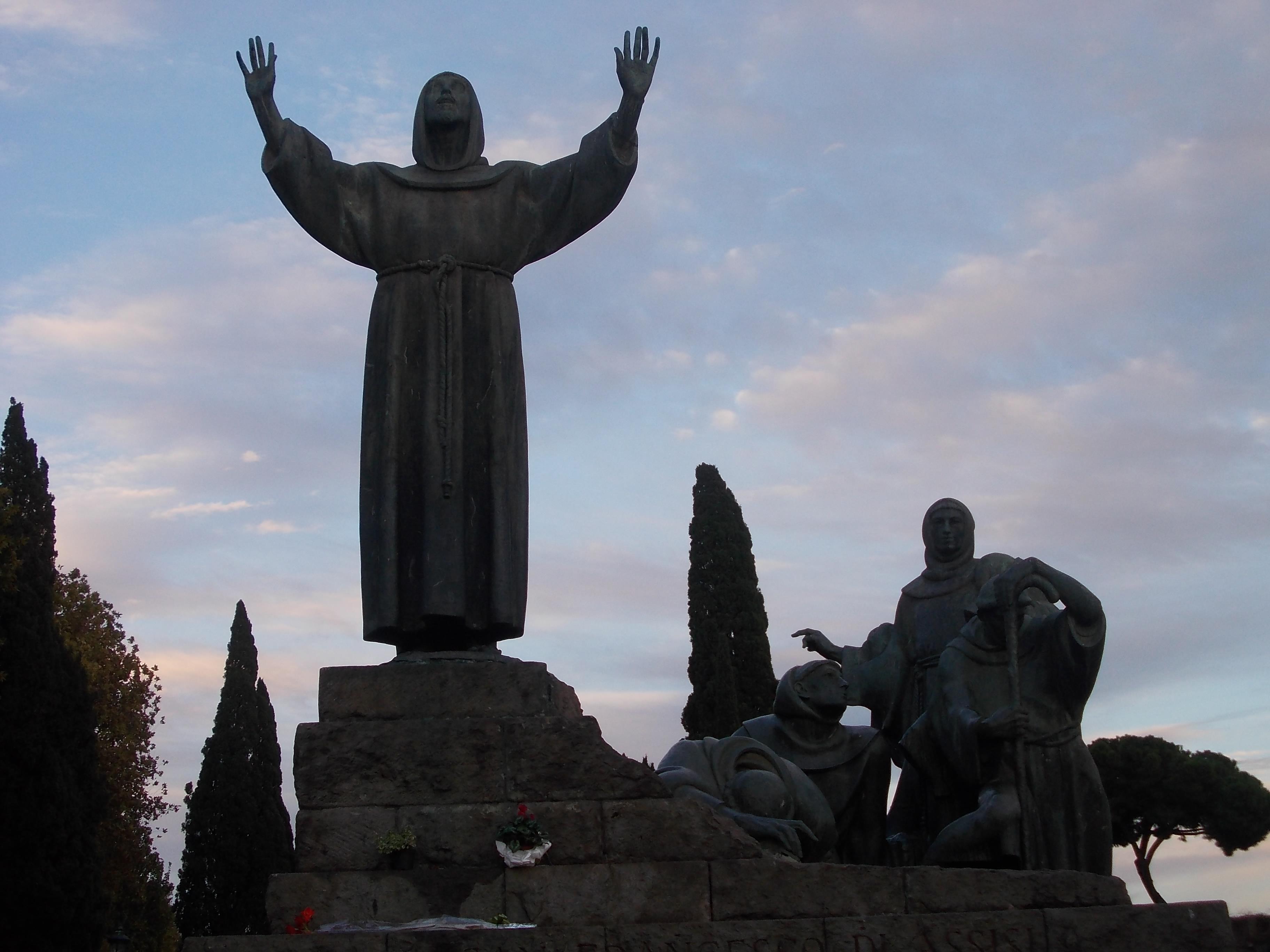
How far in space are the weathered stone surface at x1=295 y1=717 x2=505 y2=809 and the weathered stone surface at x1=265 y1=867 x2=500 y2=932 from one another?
360mm

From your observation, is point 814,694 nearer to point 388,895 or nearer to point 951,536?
point 951,536

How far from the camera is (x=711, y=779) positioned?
8.38 metres

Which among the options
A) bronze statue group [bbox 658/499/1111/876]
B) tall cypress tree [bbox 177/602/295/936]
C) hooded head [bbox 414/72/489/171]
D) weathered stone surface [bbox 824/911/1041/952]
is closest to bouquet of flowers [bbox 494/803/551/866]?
bronze statue group [bbox 658/499/1111/876]

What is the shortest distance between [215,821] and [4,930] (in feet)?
42.4

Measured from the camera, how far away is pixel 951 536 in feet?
33.8

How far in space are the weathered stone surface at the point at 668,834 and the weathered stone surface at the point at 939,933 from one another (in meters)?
0.61

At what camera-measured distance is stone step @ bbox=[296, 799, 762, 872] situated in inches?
278

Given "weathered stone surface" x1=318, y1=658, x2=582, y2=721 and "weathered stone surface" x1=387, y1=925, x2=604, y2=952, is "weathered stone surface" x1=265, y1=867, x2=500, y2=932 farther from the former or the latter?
"weathered stone surface" x1=318, y1=658, x2=582, y2=721

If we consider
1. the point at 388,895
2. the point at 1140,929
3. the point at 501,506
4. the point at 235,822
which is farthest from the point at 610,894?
the point at 235,822

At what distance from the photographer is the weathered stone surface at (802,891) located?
22.4 ft

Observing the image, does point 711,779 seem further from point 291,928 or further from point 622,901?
point 291,928

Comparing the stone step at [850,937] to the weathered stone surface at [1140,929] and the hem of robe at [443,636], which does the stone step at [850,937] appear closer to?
the weathered stone surface at [1140,929]

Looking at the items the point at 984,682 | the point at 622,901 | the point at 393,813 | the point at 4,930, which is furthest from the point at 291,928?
the point at 4,930

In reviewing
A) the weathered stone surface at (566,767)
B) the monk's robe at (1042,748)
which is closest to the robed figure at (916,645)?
the monk's robe at (1042,748)
